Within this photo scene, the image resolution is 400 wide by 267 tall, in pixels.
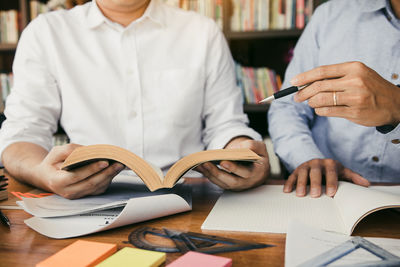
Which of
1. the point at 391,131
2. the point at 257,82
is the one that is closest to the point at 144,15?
the point at 391,131

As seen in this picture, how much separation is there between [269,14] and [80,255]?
1933mm

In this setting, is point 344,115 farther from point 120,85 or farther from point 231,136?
point 120,85

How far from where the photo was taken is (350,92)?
0.72 meters

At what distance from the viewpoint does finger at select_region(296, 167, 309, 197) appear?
0.80 meters

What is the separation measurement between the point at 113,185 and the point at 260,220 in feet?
1.29

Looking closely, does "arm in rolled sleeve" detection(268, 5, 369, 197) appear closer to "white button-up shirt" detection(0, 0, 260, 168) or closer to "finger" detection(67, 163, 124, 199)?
"white button-up shirt" detection(0, 0, 260, 168)

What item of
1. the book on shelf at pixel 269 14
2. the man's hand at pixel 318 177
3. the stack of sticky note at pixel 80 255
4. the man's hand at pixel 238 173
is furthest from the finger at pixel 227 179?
the book on shelf at pixel 269 14

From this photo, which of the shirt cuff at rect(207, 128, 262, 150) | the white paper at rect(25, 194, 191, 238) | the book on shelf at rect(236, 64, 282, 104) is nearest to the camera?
the white paper at rect(25, 194, 191, 238)

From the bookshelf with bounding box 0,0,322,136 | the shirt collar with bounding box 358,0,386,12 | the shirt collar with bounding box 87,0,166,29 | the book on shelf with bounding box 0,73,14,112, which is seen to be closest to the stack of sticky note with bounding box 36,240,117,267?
the shirt collar with bounding box 87,0,166,29

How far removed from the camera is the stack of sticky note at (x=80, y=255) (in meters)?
0.47

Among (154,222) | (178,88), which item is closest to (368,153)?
(178,88)

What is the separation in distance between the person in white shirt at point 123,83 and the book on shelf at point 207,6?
0.91m

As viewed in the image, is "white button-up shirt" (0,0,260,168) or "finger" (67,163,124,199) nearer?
"finger" (67,163,124,199)

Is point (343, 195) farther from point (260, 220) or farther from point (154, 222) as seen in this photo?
point (154, 222)
